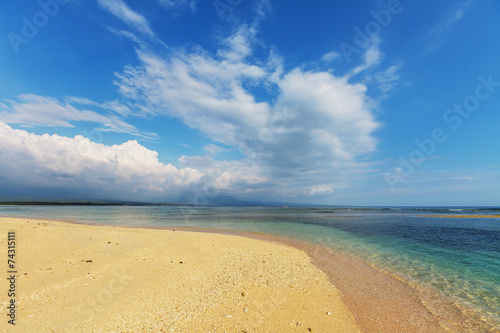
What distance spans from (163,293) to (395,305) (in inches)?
407

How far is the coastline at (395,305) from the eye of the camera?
799cm

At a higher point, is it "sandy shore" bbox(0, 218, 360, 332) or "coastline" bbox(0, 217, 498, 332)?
"sandy shore" bbox(0, 218, 360, 332)

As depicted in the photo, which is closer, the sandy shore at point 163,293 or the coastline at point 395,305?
the sandy shore at point 163,293

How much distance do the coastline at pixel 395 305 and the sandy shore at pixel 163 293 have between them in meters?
0.72

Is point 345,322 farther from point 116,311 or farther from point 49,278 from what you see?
point 49,278

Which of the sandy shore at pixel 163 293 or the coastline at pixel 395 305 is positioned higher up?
the sandy shore at pixel 163 293

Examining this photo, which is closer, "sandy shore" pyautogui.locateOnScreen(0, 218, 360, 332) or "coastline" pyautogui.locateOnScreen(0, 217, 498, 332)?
"sandy shore" pyautogui.locateOnScreen(0, 218, 360, 332)

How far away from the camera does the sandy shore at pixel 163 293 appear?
22.2ft

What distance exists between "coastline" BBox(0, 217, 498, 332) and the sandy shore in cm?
72

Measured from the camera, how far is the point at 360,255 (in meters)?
18.8

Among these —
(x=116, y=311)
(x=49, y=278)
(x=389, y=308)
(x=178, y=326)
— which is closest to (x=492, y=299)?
(x=389, y=308)

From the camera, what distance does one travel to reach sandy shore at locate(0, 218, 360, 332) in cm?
678

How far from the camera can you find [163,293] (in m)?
8.85

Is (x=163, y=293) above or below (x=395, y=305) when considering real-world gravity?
above
